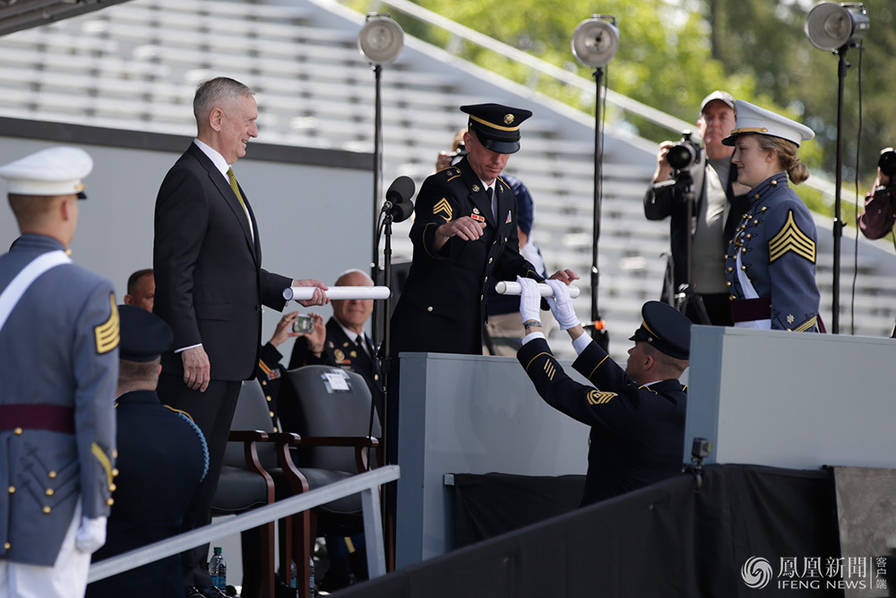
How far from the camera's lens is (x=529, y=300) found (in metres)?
4.44

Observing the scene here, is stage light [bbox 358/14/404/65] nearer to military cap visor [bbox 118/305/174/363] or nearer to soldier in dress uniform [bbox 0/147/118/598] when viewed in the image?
military cap visor [bbox 118/305/174/363]

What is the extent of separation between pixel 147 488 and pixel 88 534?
0.63m

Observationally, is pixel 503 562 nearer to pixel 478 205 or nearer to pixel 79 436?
pixel 79 436

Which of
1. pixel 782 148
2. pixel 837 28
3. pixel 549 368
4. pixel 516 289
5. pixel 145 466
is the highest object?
pixel 837 28

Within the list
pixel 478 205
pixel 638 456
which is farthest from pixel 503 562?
pixel 478 205

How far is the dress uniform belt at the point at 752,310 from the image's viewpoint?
452 centimetres

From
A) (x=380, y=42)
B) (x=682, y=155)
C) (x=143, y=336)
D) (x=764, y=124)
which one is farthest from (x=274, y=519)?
(x=380, y=42)

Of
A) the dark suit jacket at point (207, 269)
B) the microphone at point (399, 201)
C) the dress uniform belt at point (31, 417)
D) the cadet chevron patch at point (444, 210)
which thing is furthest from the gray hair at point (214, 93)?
the dress uniform belt at point (31, 417)

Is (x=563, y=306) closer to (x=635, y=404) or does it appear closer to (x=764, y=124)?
(x=635, y=404)

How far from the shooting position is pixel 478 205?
4.90m

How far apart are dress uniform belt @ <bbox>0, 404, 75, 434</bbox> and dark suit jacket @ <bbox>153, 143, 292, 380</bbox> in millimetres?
1134

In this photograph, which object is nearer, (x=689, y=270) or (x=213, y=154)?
(x=213, y=154)

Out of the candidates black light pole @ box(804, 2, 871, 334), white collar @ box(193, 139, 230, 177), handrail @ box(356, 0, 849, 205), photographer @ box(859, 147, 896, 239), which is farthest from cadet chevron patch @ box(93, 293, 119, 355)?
handrail @ box(356, 0, 849, 205)

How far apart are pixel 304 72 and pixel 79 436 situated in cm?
1189
